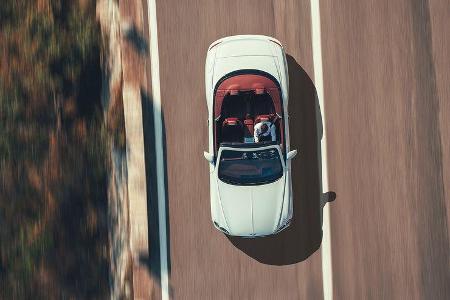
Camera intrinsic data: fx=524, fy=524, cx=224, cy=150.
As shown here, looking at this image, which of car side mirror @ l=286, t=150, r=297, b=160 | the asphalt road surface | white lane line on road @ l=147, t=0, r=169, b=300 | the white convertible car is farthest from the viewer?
white lane line on road @ l=147, t=0, r=169, b=300

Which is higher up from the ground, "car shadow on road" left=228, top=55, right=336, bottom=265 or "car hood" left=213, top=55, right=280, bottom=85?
"car hood" left=213, top=55, right=280, bottom=85

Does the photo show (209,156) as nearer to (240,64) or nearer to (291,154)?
(291,154)

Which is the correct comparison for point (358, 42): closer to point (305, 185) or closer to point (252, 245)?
point (305, 185)

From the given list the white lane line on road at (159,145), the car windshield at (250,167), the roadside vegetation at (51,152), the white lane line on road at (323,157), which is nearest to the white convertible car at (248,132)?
the car windshield at (250,167)

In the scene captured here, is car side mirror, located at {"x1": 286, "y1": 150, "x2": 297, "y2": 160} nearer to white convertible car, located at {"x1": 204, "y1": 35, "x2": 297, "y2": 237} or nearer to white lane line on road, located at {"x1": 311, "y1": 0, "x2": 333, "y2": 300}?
white convertible car, located at {"x1": 204, "y1": 35, "x2": 297, "y2": 237}

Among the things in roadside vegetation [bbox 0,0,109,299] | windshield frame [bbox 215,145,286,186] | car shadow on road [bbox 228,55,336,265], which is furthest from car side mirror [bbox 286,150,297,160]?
roadside vegetation [bbox 0,0,109,299]

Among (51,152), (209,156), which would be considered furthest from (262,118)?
(51,152)
